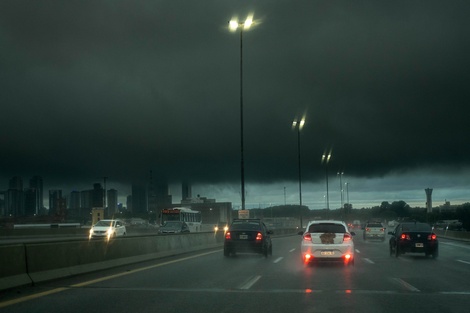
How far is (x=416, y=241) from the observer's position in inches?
1005

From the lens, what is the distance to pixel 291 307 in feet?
33.3

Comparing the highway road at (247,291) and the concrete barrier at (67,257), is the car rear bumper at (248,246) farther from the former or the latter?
the highway road at (247,291)

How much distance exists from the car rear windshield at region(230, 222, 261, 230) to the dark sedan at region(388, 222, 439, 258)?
6.61 meters

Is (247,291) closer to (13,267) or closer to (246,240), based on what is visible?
(13,267)

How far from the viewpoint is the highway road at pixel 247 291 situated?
10164 millimetres

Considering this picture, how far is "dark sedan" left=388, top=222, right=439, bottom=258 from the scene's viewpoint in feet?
82.8

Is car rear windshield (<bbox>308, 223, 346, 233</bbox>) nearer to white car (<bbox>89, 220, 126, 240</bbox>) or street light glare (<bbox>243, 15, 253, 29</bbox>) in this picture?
street light glare (<bbox>243, 15, 253, 29</bbox>)

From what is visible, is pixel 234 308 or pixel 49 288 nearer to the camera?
pixel 234 308

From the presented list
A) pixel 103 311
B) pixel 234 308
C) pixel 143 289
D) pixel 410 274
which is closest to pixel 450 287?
pixel 410 274

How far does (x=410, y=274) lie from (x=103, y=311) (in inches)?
421

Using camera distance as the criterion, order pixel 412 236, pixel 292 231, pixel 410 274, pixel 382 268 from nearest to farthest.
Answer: pixel 410 274, pixel 382 268, pixel 412 236, pixel 292 231

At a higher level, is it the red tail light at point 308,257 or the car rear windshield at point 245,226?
the car rear windshield at point 245,226

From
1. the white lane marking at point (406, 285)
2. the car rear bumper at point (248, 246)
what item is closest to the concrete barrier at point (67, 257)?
the car rear bumper at point (248, 246)

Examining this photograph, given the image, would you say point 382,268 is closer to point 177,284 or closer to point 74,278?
point 177,284
